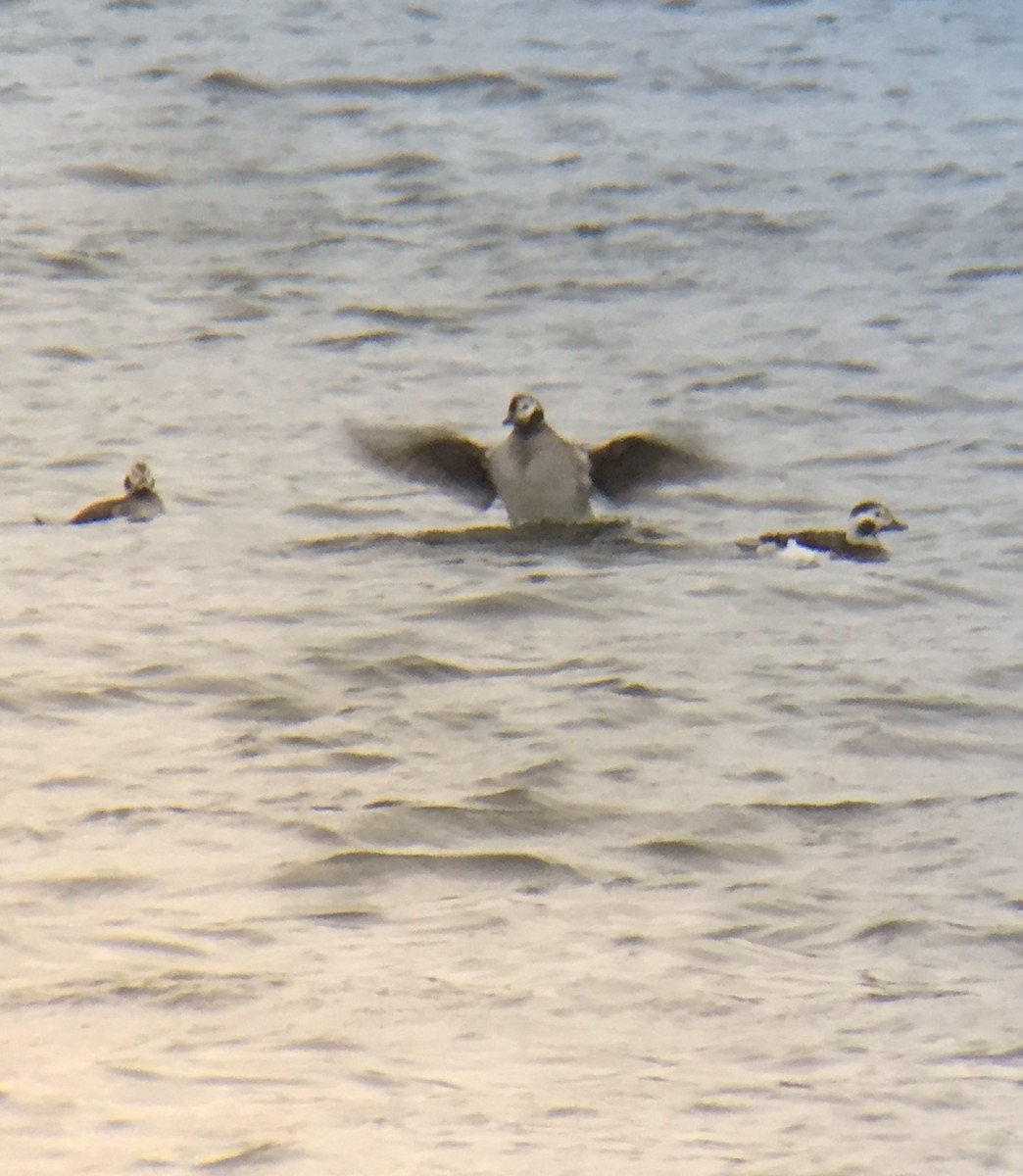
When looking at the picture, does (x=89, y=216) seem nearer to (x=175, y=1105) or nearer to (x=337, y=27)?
(x=337, y=27)

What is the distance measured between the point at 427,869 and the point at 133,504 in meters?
5.12

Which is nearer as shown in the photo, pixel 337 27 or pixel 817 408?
pixel 817 408

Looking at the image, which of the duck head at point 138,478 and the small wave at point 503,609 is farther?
the duck head at point 138,478

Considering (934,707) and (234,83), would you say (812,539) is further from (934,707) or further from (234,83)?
(234,83)

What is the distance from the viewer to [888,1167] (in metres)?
6.08

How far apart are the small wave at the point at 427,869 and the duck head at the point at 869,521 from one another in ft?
14.8

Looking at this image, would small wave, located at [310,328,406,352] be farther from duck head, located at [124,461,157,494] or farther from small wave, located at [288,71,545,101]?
small wave, located at [288,71,545,101]

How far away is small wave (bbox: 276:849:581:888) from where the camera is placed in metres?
8.09

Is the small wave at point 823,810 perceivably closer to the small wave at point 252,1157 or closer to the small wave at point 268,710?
the small wave at point 268,710

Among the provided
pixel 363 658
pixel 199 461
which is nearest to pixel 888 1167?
pixel 363 658

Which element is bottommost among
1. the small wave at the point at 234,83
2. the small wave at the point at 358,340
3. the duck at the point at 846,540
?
the duck at the point at 846,540

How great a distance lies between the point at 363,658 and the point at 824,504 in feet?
12.4

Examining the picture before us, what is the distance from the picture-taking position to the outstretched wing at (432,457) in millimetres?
13336

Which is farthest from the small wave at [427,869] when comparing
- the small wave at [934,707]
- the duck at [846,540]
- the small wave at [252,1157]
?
the duck at [846,540]
